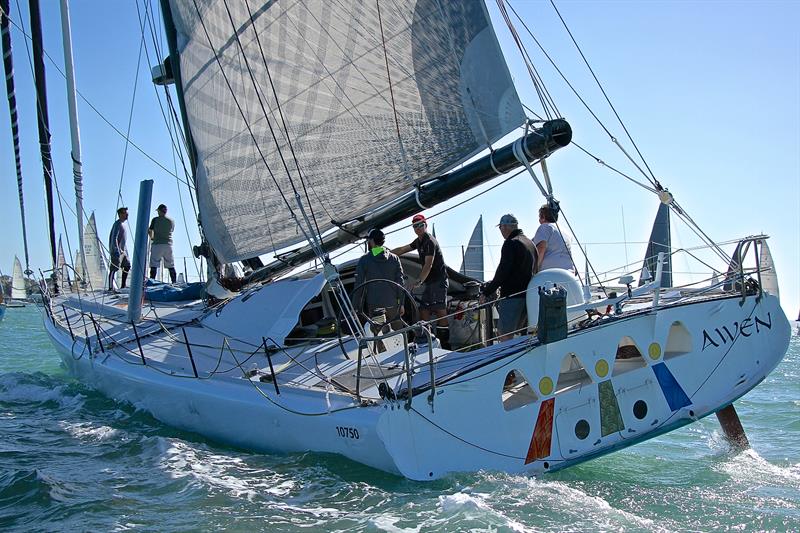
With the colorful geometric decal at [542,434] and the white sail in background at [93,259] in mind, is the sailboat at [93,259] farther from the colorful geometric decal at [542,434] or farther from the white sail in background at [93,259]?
the colorful geometric decal at [542,434]

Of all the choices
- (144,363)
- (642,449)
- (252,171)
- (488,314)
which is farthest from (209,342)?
(642,449)

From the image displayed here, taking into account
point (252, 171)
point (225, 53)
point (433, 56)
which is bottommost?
point (252, 171)

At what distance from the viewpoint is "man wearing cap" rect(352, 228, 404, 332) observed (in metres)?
6.54

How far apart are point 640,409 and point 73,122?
1213 cm

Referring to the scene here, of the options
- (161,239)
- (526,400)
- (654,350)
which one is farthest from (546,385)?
(161,239)

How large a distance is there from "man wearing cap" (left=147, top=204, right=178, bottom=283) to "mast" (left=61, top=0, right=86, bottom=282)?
1673 mm

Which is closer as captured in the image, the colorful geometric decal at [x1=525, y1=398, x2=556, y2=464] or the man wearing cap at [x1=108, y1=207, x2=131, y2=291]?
the colorful geometric decal at [x1=525, y1=398, x2=556, y2=464]

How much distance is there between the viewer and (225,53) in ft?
27.1

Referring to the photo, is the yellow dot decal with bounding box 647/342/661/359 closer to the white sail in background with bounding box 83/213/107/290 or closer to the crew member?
the crew member

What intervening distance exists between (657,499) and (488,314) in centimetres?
213

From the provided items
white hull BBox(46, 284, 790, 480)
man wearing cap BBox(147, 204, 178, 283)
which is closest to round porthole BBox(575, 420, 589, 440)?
white hull BBox(46, 284, 790, 480)

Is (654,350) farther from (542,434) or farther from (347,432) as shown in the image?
(347,432)

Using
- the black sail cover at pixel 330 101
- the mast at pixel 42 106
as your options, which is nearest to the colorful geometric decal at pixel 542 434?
the black sail cover at pixel 330 101

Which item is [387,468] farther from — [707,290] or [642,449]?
[642,449]
